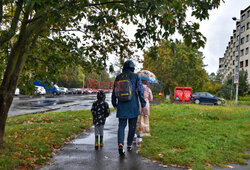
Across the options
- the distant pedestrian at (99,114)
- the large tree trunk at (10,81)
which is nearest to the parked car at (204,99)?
the distant pedestrian at (99,114)

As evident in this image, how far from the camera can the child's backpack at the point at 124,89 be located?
15.5ft

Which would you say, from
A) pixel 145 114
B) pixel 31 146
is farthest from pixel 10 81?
pixel 145 114

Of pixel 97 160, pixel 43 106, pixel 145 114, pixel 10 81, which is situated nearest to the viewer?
pixel 97 160

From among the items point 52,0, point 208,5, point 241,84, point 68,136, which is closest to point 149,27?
point 208,5

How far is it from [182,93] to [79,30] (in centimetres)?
2197

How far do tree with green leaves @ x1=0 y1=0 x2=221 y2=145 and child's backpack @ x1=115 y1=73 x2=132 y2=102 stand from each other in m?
0.78

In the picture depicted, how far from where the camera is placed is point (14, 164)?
12.9 ft

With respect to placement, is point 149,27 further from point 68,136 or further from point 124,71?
point 68,136

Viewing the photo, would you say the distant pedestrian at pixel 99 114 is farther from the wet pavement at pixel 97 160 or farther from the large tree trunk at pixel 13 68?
the large tree trunk at pixel 13 68

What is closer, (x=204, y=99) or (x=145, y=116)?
(x=145, y=116)

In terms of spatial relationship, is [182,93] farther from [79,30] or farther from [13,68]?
[13,68]

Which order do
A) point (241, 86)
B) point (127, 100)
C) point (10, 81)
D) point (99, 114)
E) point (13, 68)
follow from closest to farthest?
point (127, 100), point (10, 81), point (13, 68), point (99, 114), point (241, 86)

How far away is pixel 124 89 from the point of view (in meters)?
4.76

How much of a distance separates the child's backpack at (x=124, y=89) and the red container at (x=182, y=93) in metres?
22.7
